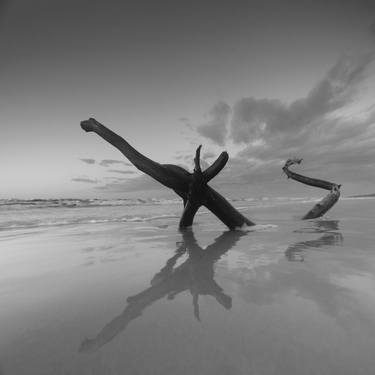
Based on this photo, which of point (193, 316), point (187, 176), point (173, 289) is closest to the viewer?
point (193, 316)

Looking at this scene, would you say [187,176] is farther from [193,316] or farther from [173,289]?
[193,316]

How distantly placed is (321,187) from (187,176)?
6726mm

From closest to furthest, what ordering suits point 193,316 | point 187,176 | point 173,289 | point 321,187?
1. point 193,316
2. point 173,289
3. point 187,176
4. point 321,187

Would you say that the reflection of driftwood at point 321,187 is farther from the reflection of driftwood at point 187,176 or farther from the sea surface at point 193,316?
the sea surface at point 193,316

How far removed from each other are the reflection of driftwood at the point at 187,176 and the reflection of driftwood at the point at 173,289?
2210mm

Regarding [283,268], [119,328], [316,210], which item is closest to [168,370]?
[119,328]

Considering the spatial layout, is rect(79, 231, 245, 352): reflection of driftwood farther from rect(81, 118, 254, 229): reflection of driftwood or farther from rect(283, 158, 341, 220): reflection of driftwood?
rect(283, 158, 341, 220): reflection of driftwood

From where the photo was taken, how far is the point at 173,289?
1.83 metres

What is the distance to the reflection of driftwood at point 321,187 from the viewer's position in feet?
24.7

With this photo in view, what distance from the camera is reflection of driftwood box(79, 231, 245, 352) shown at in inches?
49.4

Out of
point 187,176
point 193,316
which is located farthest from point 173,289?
point 187,176

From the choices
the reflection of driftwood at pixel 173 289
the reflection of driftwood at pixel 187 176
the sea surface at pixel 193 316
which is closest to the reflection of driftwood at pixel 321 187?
the reflection of driftwood at pixel 187 176

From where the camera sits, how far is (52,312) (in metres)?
1.52

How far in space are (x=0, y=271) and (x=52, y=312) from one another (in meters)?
1.55
